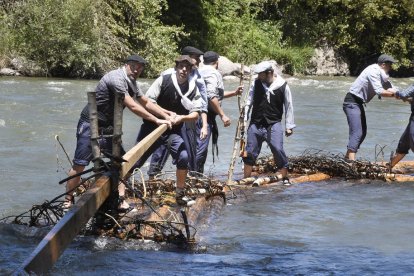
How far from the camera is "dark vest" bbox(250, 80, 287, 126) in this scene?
10.5 m

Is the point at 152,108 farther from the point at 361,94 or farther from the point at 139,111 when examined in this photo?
the point at 361,94

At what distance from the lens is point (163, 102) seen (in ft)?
29.5

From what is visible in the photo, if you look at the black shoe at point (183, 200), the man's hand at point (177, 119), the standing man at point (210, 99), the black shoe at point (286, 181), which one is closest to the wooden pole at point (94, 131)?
the black shoe at point (183, 200)

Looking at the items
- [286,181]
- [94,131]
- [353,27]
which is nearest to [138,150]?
[94,131]

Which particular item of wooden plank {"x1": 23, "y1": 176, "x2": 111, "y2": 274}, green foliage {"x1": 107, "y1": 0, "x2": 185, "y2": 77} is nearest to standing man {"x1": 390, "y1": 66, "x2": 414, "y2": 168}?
wooden plank {"x1": 23, "y1": 176, "x2": 111, "y2": 274}

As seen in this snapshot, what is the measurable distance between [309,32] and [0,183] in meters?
30.8

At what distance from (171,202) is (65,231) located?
10.2 ft

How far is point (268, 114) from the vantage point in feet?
34.5

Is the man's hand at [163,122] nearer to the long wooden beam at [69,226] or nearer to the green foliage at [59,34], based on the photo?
the long wooden beam at [69,226]

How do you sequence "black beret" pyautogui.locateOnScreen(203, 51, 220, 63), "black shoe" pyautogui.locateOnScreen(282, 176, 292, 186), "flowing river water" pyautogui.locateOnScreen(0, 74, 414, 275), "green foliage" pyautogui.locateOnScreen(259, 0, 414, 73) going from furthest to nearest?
"green foliage" pyautogui.locateOnScreen(259, 0, 414, 73)
"black shoe" pyautogui.locateOnScreen(282, 176, 292, 186)
"black beret" pyautogui.locateOnScreen(203, 51, 220, 63)
"flowing river water" pyautogui.locateOnScreen(0, 74, 414, 275)

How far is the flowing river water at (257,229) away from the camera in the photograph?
6625mm

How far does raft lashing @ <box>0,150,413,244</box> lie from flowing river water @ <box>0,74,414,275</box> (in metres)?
0.13

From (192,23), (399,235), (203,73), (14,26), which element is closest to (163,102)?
(203,73)

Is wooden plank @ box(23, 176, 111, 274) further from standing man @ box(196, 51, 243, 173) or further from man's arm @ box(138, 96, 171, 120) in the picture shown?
standing man @ box(196, 51, 243, 173)
